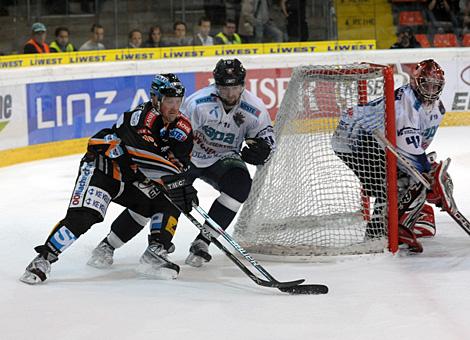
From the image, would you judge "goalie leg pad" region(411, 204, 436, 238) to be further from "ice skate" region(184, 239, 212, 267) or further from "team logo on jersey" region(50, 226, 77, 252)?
"team logo on jersey" region(50, 226, 77, 252)

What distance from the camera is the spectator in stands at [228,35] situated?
8.86 metres

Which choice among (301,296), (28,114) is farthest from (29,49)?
(301,296)

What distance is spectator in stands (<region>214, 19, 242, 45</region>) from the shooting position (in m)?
8.86

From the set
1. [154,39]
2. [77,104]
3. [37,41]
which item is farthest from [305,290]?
[154,39]

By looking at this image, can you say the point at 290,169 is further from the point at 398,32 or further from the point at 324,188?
the point at 398,32

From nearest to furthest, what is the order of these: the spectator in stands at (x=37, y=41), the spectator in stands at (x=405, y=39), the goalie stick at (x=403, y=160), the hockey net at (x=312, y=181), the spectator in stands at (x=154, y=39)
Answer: the goalie stick at (x=403, y=160) → the hockey net at (x=312, y=181) → the spectator in stands at (x=37, y=41) → the spectator in stands at (x=154, y=39) → the spectator in stands at (x=405, y=39)

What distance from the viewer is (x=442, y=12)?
9.61 metres

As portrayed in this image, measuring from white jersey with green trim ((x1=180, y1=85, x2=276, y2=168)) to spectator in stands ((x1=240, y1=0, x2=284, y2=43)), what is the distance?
14.6ft

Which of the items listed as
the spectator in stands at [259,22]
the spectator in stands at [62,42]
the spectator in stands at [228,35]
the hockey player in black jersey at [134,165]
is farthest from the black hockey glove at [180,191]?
the spectator in stands at [259,22]

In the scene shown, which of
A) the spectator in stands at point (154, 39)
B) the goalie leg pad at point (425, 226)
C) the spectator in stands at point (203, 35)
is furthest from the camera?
the spectator in stands at point (203, 35)

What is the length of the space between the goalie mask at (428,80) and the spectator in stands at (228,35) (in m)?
4.47

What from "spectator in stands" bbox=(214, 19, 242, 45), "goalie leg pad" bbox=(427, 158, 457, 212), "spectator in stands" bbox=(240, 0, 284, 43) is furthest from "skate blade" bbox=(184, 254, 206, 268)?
"spectator in stands" bbox=(240, 0, 284, 43)

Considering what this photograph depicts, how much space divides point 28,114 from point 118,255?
3.14 metres

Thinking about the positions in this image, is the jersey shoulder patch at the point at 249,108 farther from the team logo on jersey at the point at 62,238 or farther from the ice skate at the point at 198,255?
the team logo on jersey at the point at 62,238
